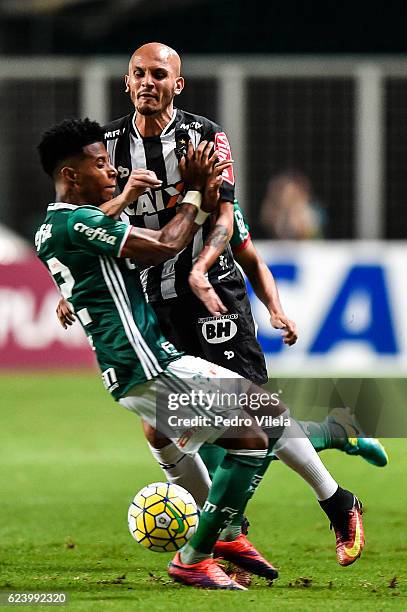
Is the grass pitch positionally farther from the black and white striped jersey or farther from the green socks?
the black and white striped jersey

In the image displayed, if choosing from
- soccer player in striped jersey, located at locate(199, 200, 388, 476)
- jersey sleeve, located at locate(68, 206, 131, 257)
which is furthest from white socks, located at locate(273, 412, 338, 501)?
jersey sleeve, located at locate(68, 206, 131, 257)

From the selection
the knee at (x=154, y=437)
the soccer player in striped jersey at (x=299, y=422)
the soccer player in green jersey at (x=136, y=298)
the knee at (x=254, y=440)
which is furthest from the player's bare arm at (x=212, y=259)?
the knee at (x=154, y=437)

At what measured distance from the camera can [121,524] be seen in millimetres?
8344

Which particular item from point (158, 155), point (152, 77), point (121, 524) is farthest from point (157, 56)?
point (121, 524)

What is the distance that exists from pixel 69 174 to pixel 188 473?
1.54 m

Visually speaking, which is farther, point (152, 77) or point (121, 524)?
point (121, 524)

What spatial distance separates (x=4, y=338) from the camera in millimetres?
14688

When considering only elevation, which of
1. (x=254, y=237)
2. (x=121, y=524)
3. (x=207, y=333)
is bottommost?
(x=254, y=237)

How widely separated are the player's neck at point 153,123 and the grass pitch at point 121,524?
2.00 m

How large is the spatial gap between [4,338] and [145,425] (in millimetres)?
8296

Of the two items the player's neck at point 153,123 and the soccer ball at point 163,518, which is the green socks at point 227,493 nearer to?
the soccer ball at point 163,518

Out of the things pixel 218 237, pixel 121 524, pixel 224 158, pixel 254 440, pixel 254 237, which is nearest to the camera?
pixel 254 440

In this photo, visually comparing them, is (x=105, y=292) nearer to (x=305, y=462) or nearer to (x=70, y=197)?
(x=70, y=197)

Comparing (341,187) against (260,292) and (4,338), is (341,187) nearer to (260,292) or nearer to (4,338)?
(4,338)
